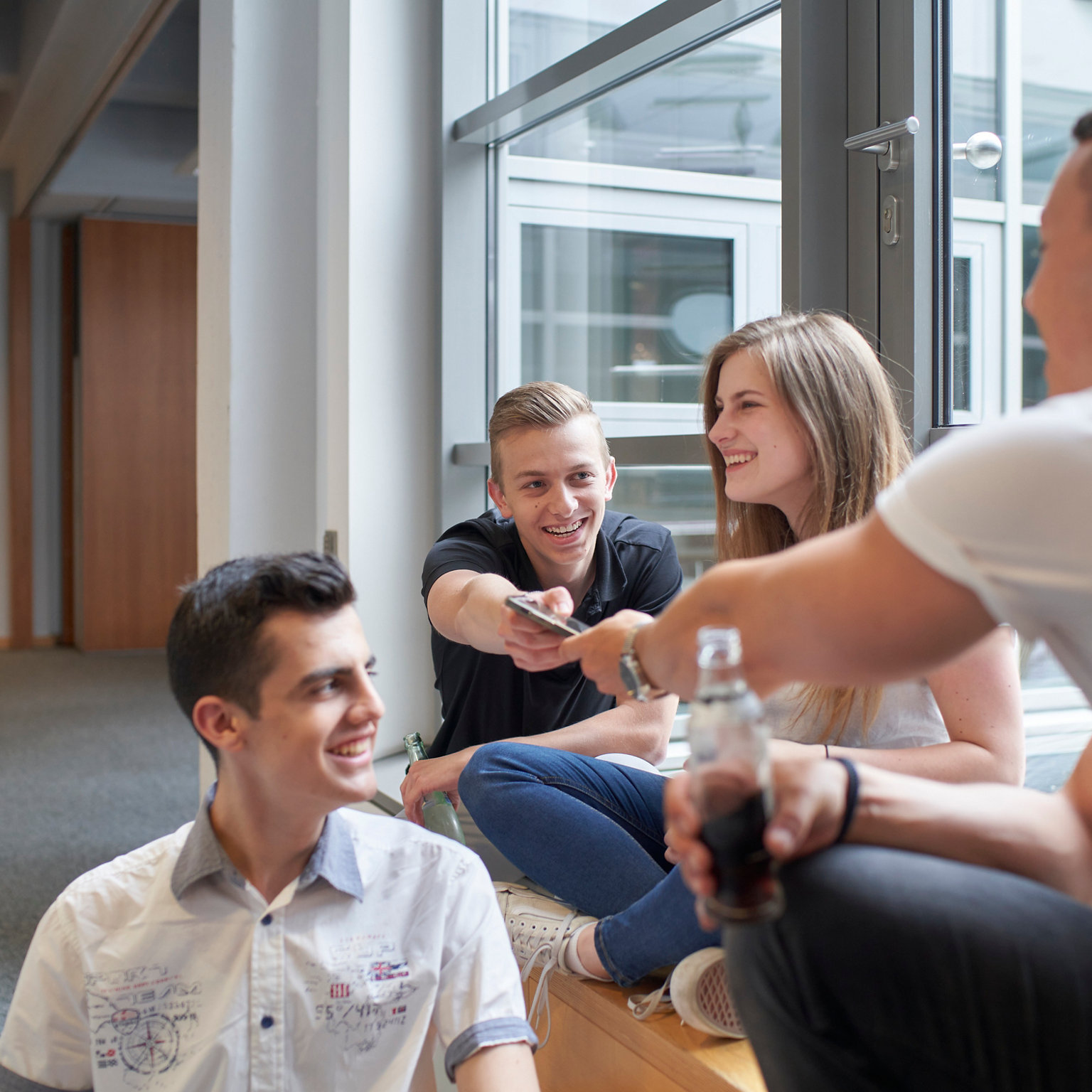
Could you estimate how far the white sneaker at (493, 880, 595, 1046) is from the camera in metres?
1.54

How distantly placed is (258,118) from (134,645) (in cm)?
500

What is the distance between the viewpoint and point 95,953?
111 centimetres

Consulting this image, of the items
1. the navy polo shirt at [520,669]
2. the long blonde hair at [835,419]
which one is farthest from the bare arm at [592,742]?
the long blonde hair at [835,419]

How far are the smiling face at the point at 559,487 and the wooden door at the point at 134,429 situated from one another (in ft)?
18.0

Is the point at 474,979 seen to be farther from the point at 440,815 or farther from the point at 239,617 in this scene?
the point at 440,815

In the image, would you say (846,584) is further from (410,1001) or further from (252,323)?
(252,323)

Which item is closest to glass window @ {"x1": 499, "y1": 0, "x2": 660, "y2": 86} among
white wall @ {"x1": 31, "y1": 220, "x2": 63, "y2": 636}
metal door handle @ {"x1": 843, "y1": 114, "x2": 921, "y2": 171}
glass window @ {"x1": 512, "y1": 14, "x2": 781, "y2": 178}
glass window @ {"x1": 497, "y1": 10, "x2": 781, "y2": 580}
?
glass window @ {"x1": 497, "y1": 10, "x2": 781, "y2": 580}

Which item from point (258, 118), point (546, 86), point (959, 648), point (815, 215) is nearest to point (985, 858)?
point (959, 648)

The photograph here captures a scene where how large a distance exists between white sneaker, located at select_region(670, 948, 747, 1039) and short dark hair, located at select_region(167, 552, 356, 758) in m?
0.60

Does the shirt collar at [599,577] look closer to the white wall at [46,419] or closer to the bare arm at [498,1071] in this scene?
the bare arm at [498,1071]

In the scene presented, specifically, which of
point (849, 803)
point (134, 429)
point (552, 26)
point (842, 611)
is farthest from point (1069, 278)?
point (134, 429)

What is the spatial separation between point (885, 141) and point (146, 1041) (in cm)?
163

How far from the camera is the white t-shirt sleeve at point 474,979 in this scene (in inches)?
44.0

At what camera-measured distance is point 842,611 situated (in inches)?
29.0
